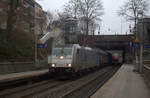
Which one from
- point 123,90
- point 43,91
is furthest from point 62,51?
point 123,90

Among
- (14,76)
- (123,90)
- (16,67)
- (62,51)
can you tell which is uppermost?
(62,51)

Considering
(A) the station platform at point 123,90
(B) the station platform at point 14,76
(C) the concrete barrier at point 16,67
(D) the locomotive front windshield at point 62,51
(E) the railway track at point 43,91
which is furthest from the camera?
(C) the concrete barrier at point 16,67

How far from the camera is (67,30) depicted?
34.9m

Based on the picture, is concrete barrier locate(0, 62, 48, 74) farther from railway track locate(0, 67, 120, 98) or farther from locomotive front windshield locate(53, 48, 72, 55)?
railway track locate(0, 67, 120, 98)

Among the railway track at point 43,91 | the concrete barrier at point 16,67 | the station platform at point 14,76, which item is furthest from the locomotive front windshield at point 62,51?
the concrete barrier at point 16,67

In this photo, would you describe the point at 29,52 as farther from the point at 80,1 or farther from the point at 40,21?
the point at 80,1

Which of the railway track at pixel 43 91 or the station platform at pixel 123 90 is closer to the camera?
the station platform at pixel 123 90

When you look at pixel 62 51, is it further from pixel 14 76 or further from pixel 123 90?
pixel 123 90

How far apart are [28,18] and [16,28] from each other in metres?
2.42

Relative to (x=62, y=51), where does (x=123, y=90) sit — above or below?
below

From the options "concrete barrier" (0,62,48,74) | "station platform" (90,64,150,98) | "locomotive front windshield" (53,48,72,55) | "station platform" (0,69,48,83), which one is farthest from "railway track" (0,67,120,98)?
"concrete barrier" (0,62,48,74)

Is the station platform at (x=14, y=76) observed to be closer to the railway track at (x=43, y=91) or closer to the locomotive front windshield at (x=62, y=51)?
the railway track at (x=43, y=91)

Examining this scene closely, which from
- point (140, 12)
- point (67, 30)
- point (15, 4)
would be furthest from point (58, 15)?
point (15, 4)

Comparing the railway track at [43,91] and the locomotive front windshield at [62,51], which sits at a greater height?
the locomotive front windshield at [62,51]
